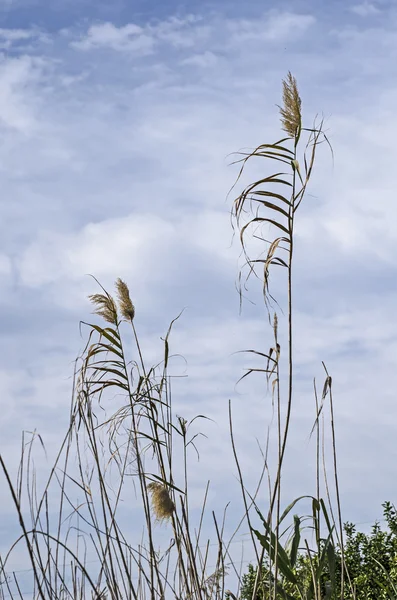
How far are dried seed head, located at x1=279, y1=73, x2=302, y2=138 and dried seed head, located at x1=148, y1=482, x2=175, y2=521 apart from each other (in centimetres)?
123

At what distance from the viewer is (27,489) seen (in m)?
2.49

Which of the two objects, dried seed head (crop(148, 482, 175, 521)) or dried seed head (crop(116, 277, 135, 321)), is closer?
dried seed head (crop(148, 482, 175, 521))

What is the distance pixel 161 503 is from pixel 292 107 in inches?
52.7

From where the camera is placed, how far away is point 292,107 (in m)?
2.34

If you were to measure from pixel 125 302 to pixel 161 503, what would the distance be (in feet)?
2.55

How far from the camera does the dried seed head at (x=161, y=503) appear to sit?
255 centimetres

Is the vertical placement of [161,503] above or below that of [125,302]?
below

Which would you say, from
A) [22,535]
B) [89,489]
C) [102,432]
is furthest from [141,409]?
[22,535]

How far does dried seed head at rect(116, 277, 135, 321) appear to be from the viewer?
2.92 meters

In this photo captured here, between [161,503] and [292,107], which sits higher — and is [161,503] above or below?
below

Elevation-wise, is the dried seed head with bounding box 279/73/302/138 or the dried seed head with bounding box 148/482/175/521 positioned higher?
the dried seed head with bounding box 279/73/302/138

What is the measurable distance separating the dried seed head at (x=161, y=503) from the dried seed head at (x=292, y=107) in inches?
48.5

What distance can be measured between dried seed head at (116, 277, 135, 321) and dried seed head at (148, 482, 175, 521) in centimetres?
67

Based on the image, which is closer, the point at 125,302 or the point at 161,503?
the point at 161,503
